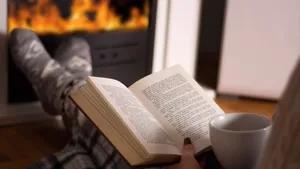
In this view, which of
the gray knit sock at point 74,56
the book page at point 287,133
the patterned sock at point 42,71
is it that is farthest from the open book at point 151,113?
the gray knit sock at point 74,56

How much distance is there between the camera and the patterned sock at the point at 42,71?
1.38 meters

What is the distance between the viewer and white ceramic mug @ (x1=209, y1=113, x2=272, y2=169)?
0.74m

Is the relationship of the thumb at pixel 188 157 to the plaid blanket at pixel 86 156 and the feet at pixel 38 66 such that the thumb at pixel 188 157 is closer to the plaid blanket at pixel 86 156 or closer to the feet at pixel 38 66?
the plaid blanket at pixel 86 156

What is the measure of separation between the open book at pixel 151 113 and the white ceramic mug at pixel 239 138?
7 cm

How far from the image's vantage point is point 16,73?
153 centimetres

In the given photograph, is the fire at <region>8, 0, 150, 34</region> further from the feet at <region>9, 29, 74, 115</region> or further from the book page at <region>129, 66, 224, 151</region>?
the book page at <region>129, 66, 224, 151</region>

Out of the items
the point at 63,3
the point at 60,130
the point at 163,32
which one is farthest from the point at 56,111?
the point at 163,32

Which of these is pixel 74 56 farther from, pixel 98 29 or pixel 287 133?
pixel 287 133

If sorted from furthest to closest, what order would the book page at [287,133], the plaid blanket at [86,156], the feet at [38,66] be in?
1. the feet at [38,66]
2. the plaid blanket at [86,156]
3. the book page at [287,133]

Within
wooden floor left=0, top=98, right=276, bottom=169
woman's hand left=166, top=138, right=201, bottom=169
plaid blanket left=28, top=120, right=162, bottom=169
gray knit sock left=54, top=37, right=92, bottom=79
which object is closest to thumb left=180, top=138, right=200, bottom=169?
woman's hand left=166, top=138, right=201, bottom=169

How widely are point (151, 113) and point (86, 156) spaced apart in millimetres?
354

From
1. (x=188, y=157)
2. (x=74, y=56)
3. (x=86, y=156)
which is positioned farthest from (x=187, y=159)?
(x=74, y=56)

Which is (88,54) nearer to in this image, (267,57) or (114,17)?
(114,17)

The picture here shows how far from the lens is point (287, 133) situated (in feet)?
1.40
